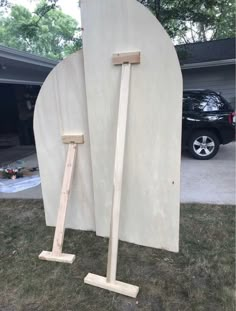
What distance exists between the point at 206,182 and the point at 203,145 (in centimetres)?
164

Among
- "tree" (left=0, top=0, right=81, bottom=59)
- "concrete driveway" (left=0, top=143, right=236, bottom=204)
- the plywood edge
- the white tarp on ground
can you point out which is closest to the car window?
"concrete driveway" (left=0, top=143, right=236, bottom=204)

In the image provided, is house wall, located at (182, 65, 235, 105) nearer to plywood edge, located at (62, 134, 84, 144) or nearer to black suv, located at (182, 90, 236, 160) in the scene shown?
black suv, located at (182, 90, 236, 160)

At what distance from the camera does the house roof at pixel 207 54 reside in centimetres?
860

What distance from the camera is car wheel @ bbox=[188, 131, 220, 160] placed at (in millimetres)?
5859

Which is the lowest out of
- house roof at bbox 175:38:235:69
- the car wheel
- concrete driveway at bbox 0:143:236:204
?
concrete driveway at bbox 0:143:236:204

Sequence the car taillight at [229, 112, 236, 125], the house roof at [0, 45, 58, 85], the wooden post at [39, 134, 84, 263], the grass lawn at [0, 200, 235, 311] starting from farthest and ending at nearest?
the car taillight at [229, 112, 236, 125] → the house roof at [0, 45, 58, 85] → the wooden post at [39, 134, 84, 263] → the grass lawn at [0, 200, 235, 311]

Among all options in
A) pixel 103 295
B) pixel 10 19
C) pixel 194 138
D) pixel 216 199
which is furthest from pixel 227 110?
pixel 10 19

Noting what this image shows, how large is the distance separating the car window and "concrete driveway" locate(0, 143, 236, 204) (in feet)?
3.83

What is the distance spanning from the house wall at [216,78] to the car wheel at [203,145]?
168 inches

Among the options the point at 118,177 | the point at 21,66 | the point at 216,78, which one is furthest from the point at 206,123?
the point at 21,66

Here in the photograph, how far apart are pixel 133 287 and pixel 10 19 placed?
25.5 metres

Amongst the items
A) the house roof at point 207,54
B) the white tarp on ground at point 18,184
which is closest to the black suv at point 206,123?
the house roof at point 207,54

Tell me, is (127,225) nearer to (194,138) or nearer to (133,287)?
(133,287)

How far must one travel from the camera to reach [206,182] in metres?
4.54
